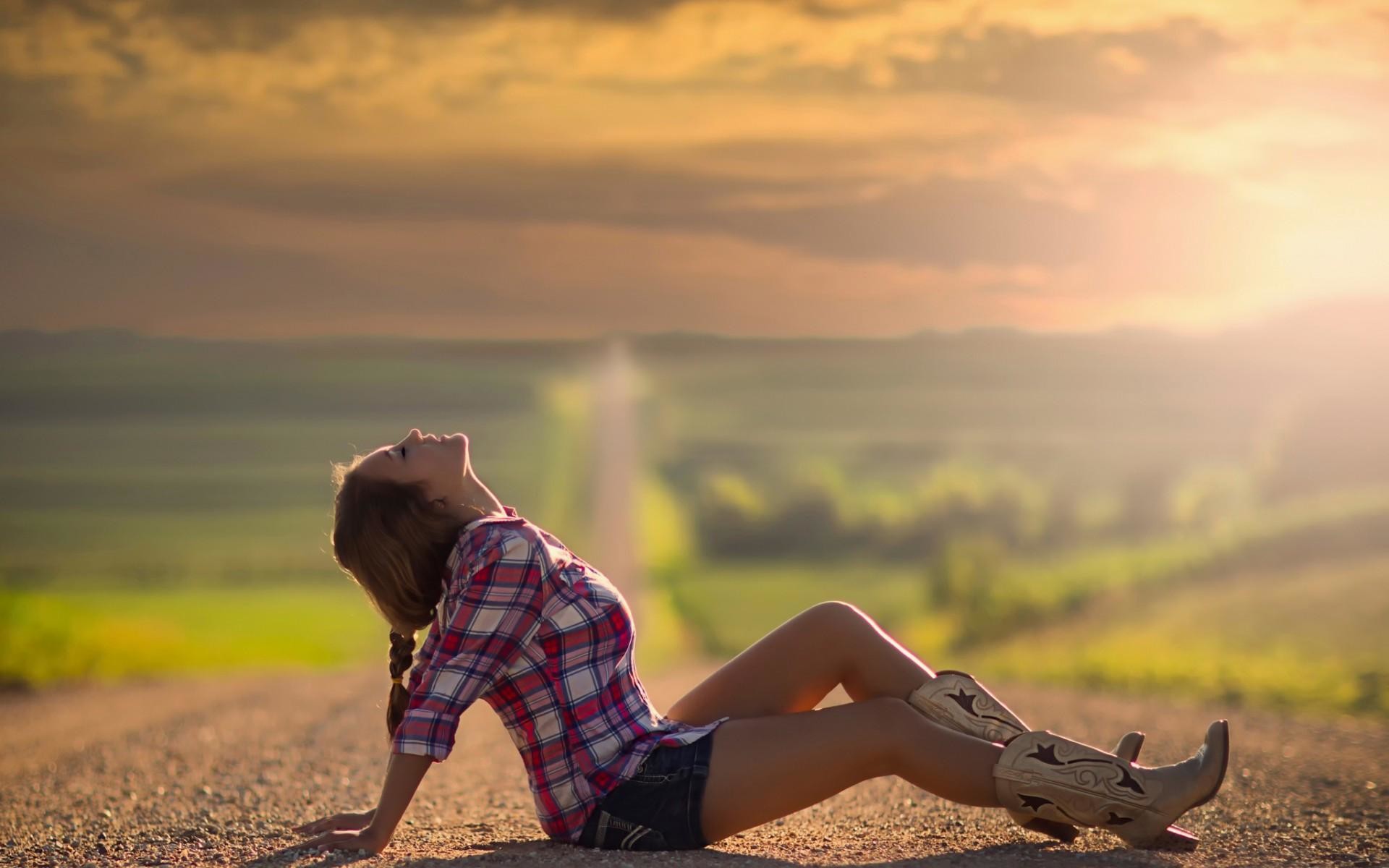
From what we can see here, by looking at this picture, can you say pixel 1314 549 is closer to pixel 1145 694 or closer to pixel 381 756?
pixel 1145 694

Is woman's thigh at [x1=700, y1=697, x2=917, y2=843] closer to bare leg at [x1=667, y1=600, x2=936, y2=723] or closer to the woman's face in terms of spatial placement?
bare leg at [x1=667, y1=600, x2=936, y2=723]

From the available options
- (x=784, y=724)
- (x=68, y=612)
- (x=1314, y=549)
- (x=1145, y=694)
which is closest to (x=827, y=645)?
(x=784, y=724)

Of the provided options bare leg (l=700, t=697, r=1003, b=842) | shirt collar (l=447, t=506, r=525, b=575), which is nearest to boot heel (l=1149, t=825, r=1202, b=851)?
bare leg (l=700, t=697, r=1003, b=842)

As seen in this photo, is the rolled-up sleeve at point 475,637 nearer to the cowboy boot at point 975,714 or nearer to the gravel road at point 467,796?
the gravel road at point 467,796

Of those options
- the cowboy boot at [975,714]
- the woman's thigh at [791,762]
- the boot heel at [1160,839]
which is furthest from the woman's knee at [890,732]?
the boot heel at [1160,839]

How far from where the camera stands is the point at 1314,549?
17.0 meters

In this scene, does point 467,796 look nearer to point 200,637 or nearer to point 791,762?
point 791,762

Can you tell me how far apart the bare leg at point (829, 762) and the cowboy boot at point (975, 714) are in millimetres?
105

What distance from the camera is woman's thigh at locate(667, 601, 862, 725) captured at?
4.20 meters

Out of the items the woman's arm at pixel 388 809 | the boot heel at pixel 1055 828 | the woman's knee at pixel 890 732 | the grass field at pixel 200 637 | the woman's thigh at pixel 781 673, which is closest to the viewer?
the woman's arm at pixel 388 809

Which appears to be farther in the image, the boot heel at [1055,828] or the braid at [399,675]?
the boot heel at [1055,828]

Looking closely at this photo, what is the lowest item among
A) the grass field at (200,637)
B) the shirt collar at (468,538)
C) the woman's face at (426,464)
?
the grass field at (200,637)

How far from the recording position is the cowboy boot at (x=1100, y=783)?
3725 millimetres

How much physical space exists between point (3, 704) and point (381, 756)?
5.33 metres
